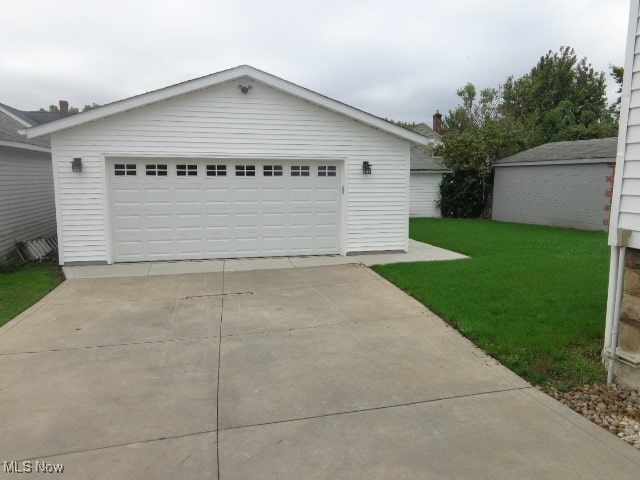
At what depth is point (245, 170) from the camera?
10359 millimetres

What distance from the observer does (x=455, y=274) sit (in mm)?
8258

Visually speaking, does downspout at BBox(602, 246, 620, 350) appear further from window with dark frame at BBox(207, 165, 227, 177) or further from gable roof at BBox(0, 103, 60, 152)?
gable roof at BBox(0, 103, 60, 152)

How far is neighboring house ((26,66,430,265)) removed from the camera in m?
9.47

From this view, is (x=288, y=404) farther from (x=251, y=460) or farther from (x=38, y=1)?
(x=38, y=1)

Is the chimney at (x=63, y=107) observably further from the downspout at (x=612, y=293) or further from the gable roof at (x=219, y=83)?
the downspout at (x=612, y=293)

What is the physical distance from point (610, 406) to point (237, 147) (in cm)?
831

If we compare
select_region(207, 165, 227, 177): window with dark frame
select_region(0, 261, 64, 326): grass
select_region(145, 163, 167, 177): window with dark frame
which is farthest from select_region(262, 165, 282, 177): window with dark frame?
select_region(0, 261, 64, 326): grass

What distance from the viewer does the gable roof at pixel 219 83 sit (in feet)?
29.6

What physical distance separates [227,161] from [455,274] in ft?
18.0

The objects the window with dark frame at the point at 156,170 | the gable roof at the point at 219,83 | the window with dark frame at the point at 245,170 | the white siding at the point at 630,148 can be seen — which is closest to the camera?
the white siding at the point at 630,148

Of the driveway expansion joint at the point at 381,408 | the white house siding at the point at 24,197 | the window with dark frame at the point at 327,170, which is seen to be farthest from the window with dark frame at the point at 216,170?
the driveway expansion joint at the point at 381,408

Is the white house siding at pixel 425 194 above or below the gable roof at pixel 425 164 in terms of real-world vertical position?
below

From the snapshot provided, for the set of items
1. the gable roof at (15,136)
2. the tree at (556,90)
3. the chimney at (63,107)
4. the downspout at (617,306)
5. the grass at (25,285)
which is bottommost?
the grass at (25,285)

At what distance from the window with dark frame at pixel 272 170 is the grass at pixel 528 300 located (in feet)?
11.2
